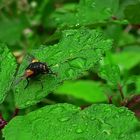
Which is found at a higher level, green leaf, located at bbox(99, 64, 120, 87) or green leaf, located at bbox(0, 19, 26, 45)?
green leaf, located at bbox(99, 64, 120, 87)

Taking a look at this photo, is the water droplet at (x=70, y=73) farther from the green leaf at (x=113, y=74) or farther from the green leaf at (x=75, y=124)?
the green leaf at (x=113, y=74)

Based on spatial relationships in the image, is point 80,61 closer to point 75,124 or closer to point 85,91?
point 75,124

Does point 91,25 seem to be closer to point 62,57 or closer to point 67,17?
point 67,17

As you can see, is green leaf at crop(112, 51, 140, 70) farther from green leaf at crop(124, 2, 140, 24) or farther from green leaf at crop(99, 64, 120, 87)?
green leaf at crop(99, 64, 120, 87)

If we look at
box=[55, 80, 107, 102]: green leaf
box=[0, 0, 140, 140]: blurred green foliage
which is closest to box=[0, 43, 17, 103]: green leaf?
box=[0, 0, 140, 140]: blurred green foliage

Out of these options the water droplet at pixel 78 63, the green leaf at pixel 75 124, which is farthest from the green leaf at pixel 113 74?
the green leaf at pixel 75 124

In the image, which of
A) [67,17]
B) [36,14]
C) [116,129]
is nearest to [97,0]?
[67,17]
